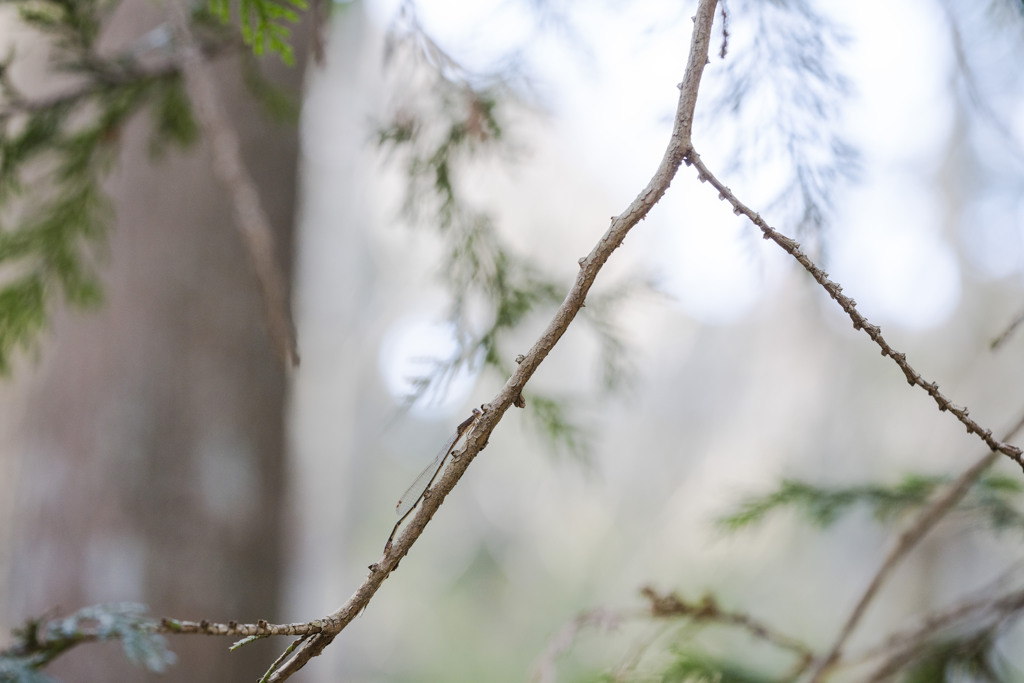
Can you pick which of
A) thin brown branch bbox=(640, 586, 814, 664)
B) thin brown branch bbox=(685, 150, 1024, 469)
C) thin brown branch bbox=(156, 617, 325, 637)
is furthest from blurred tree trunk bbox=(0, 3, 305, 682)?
thin brown branch bbox=(685, 150, 1024, 469)

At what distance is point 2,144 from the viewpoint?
114cm

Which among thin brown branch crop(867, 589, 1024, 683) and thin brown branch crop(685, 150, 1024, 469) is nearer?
thin brown branch crop(685, 150, 1024, 469)

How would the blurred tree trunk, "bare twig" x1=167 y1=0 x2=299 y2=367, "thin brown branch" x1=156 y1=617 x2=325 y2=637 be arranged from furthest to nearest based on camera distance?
the blurred tree trunk
"bare twig" x1=167 y1=0 x2=299 y2=367
"thin brown branch" x1=156 y1=617 x2=325 y2=637

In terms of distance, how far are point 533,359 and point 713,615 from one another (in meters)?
0.66

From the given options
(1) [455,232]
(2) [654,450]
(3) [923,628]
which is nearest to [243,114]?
(1) [455,232]

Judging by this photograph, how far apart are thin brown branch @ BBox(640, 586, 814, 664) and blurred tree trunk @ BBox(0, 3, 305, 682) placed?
1.29 m

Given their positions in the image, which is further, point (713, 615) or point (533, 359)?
point (713, 615)

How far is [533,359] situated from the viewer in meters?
0.46

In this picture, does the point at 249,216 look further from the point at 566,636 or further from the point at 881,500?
Result: the point at 881,500

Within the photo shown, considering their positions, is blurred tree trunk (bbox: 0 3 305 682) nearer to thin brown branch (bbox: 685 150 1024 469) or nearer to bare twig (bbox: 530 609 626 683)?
bare twig (bbox: 530 609 626 683)

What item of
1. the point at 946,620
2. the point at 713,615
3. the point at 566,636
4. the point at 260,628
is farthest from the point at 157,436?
the point at 946,620

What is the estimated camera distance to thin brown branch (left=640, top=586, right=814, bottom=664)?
0.90 metres

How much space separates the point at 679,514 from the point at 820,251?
7.13 m

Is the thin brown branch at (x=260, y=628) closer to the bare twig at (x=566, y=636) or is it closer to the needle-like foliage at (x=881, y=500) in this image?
the bare twig at (x=566, y=636)
